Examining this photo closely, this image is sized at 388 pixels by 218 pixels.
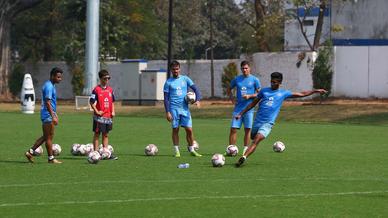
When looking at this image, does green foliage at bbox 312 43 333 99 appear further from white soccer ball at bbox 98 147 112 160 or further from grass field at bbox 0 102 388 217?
white soccer ball at bbox 98 147 112 160

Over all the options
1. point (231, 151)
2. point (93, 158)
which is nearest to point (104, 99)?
point (93, 158)

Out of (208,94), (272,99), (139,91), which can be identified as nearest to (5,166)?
(272,99)

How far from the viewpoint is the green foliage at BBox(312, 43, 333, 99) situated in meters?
51.1

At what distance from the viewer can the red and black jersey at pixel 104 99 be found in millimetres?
21438

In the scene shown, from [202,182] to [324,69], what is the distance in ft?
117

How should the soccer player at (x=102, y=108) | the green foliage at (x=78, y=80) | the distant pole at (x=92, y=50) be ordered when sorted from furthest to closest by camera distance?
the green foliage at (x=78, y=80), the distant pole at (x=92, y=50), the soccer player at (x=102, y=108)

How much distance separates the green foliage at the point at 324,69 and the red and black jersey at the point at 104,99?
30740 millimetres

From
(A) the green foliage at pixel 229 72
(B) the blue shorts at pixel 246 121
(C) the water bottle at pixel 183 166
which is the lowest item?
(C) the water bottle at pixel 183 166

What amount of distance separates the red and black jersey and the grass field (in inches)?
44.8

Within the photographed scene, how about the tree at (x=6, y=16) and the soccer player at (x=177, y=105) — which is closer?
the soccer player at (x=177, y=105)

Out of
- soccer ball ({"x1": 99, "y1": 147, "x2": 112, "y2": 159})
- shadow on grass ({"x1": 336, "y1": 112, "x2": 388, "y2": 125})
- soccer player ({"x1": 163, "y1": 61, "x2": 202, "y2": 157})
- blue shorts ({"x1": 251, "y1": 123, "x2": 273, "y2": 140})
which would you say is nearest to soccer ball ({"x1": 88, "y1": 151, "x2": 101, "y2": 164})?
soccer ball ({"x1": 99, "y1": 147, "x2": 112, "y2": 159})

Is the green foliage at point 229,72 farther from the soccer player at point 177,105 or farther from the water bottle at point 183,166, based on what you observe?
the water bottle at point 183,166

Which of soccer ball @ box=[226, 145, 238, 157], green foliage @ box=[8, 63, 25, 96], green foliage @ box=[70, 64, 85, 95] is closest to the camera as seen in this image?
soccer ball @ box=[226, 145, 238, 157]

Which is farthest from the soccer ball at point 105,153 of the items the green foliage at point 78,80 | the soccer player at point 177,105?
the green foliage at point 78,80
